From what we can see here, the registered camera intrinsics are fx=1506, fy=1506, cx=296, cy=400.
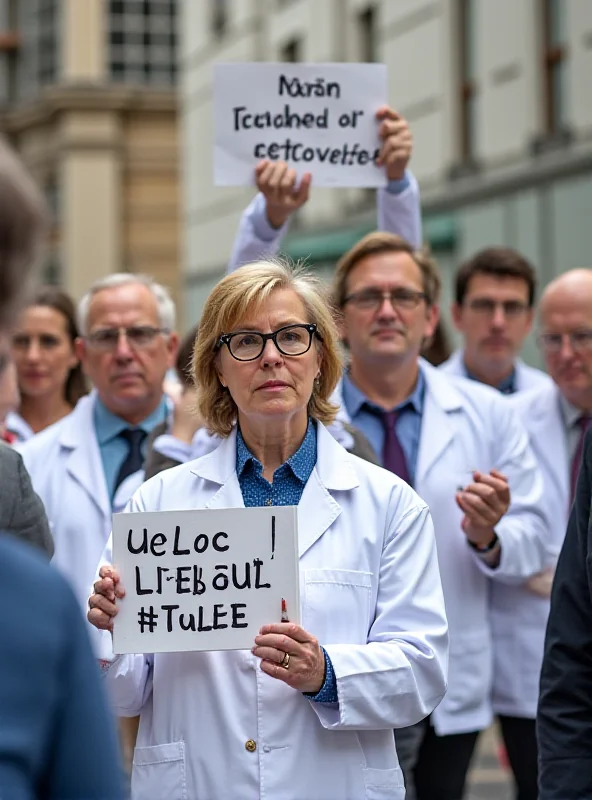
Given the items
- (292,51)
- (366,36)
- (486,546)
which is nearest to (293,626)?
(486,546)

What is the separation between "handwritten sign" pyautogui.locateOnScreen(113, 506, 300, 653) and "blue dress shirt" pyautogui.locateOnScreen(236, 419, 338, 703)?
0.27 m

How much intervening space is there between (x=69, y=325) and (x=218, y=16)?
57.2 ft

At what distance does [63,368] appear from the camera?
6219mm

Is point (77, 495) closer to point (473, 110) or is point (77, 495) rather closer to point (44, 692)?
point (44, 692)

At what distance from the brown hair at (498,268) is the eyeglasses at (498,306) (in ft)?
0.30

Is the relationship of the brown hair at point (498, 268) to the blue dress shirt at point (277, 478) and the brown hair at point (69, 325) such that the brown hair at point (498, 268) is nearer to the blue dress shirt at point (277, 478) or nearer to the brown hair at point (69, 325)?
the brown hair at point (69, 325)

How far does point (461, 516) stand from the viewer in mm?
4832

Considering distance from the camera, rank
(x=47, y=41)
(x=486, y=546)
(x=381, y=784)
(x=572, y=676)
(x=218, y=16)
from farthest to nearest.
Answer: (x=47, y=41)
(x=218, y=16)
(x=486, y=546)
(x=381, y=784)
(x=572, y=676)

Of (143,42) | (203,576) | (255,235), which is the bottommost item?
(203,576)

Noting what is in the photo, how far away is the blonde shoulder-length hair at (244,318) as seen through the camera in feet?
11.5

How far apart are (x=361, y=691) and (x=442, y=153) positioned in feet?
44.9

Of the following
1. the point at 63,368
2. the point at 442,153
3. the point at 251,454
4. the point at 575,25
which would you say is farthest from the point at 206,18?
the point at 251,454

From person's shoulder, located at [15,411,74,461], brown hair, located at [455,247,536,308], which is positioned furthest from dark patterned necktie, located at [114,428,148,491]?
brown hair, located at [455,247,536,308]

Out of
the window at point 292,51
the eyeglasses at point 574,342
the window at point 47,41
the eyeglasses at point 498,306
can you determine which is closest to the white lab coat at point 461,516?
the eyeglasses at point 574,342
